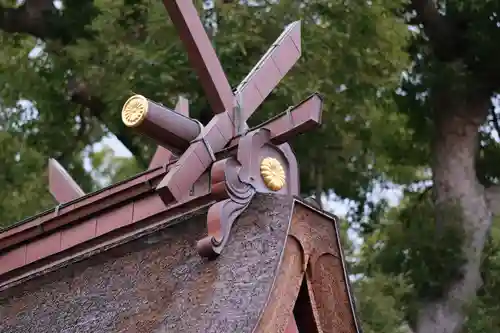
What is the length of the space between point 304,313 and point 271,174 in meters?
0.42

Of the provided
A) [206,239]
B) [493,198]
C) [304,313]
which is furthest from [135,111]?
[493,198]

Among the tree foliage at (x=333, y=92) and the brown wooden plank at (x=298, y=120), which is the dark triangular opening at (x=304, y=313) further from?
the tree foliage at (x=333, y=92)

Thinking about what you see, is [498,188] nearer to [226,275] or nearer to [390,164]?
[390,164]

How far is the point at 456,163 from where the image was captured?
6777 mm

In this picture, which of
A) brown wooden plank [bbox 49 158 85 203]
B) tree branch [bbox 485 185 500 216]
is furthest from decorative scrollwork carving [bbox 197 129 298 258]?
tree branch [bbox 485 185 500 216]

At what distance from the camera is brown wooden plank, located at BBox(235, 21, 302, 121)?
2879 millimetres

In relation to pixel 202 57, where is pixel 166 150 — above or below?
below

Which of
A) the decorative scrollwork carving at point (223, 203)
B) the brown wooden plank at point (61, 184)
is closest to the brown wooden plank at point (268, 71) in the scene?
the decorative scrollwork carving at point (223, 203)

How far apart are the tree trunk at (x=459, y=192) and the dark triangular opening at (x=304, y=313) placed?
401 cm

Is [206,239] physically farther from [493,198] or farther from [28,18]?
[28,18]

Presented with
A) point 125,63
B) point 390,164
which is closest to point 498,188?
point 390,164

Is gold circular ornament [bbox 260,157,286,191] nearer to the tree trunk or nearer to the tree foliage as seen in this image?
the tree foliage

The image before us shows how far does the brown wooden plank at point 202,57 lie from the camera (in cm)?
278

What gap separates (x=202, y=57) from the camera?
2.78m
